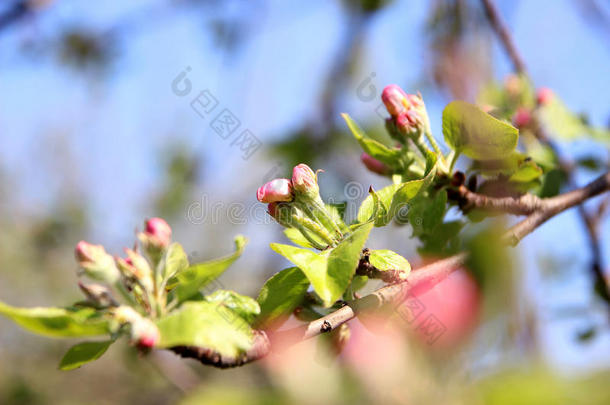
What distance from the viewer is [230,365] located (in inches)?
29.2

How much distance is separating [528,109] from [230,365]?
1261 mm

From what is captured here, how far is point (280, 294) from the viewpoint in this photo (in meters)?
0.81

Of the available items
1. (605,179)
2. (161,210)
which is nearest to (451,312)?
(605,179)

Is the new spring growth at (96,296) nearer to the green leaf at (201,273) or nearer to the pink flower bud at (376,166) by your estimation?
the green leaf at (201,273)

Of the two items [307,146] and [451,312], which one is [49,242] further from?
[451,312]

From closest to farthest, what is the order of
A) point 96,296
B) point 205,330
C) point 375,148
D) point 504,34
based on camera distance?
1. point 205,330
2. point 96,296
3. point 375,148
4. point 504,34

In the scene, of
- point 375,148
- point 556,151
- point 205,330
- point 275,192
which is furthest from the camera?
point 556,151

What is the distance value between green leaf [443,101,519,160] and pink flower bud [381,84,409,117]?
97 millimetres

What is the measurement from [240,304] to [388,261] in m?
0.24

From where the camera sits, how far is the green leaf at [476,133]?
2.94 feet

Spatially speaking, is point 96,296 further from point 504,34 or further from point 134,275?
point 504,34

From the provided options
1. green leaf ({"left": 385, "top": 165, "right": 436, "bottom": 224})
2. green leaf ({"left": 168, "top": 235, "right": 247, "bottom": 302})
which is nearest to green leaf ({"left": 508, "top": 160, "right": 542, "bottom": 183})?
green leaf ({"left": 385, "top": 165, "right": 436, "bottom": 224})

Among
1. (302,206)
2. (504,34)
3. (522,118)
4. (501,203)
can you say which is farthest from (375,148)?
(504,34)

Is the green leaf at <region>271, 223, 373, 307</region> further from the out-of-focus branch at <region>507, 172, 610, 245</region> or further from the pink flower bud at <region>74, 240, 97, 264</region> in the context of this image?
the out-of-focus branch at <region>507, 172, 610, 245</region>
